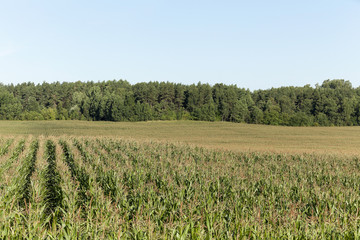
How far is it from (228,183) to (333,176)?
343 inches

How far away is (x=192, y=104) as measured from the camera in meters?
112

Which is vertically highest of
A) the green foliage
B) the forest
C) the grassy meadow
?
the forest

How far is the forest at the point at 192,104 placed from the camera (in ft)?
323

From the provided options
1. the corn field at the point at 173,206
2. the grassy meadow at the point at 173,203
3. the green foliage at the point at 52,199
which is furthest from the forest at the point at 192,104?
the green foliage at the point at 52,199

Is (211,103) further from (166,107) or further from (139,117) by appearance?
(139,117)

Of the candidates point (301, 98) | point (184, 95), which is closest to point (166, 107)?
point (184, 95)

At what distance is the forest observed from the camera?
98.4 meters

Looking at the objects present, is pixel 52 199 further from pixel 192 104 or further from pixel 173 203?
pixel 192 104

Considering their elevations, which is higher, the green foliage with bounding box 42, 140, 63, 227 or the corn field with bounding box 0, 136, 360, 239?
the corn field with bounding box 0, 136, 360, 239

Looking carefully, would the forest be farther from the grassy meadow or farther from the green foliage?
the green foliage

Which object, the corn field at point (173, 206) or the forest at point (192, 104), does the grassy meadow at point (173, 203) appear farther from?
the forest at point (192, 104)

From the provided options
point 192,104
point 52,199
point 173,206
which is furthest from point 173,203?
point 192,104

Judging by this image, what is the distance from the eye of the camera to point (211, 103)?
106062 mm

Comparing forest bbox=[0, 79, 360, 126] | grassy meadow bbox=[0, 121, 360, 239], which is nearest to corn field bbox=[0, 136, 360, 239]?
grassy meadow bbox=[0, 121, 360, 239]
